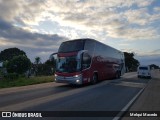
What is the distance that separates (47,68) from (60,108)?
50417 millimetres

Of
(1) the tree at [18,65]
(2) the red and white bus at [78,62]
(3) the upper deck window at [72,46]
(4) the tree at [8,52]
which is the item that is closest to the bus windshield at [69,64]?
(2) the red and white bus at [78,62]

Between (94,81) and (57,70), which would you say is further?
(94,81)

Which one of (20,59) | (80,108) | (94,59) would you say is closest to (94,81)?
(94,59)

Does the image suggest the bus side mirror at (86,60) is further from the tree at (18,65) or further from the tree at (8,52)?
the tree at (8,52)

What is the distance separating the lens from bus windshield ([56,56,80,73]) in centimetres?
2389

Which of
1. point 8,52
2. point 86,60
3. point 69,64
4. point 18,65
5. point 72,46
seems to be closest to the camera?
point 69,64

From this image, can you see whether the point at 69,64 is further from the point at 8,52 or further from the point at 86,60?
the point at 8,52

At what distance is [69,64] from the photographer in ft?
78.9

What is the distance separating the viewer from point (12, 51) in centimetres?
12669

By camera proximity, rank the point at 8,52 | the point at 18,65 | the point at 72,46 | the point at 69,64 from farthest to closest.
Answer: the point at 8,52
the point at 18,65
the point at 72,46
the point at 69,64

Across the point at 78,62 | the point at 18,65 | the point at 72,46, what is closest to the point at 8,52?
the point at 18,65

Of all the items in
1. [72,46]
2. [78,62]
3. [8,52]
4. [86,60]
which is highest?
[8,52]

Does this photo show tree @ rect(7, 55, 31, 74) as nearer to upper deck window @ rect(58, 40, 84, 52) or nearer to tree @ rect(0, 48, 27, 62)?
upper deck window @ rect(58, 40, 84, 52)

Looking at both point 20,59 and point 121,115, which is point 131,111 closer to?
point 121,115
